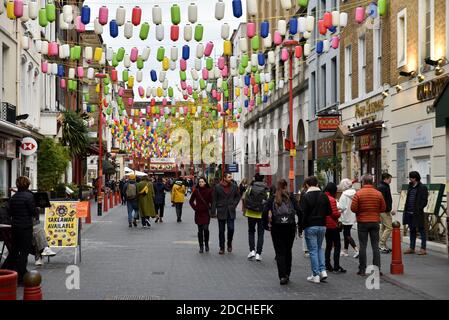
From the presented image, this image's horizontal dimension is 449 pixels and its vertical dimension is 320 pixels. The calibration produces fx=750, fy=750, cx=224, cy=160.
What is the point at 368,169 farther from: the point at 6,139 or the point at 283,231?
the point at 283,231

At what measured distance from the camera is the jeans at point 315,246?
40.7ft

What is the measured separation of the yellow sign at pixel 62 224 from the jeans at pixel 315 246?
16.6 feet

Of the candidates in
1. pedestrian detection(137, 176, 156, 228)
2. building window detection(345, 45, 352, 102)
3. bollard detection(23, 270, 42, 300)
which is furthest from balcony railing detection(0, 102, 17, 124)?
bollard detection(23, 270, 42, 300)

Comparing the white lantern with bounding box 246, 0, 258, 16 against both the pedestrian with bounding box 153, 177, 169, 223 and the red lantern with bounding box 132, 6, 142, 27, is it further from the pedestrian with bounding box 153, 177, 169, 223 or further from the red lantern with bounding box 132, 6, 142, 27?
the pedestrian with bounding box 153, 177, 169, 223

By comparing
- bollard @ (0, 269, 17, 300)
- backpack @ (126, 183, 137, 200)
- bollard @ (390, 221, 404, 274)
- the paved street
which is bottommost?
the paved street

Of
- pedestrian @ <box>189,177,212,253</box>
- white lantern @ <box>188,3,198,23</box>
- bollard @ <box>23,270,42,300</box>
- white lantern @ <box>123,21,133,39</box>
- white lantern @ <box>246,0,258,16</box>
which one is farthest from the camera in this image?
white lantern @ <box>123,21,133,39</box>

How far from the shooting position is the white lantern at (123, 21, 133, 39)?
2034 centimetres

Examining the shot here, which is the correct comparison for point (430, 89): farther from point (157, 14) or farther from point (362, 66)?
point (362, 66)

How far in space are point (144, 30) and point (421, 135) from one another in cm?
806

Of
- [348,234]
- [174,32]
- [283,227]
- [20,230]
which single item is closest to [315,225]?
[283,227]

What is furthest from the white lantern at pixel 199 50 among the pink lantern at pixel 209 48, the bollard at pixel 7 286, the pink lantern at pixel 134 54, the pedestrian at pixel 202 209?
the bollard at pixel 7 286

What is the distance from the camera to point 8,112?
1027 inches

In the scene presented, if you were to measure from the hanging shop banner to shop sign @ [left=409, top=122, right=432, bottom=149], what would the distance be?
27.5 ft

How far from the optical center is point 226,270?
1412cm
